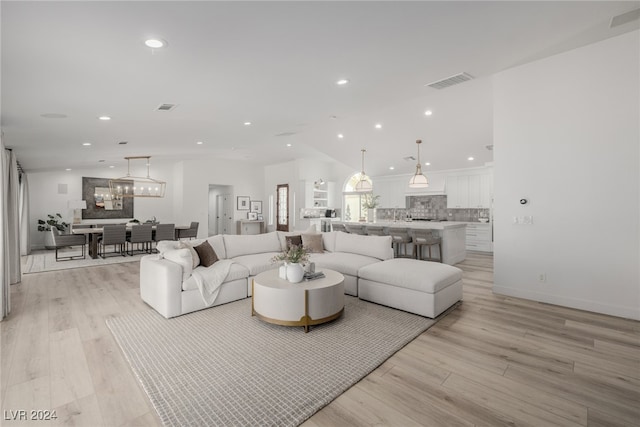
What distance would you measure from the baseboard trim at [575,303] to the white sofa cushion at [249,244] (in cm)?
364

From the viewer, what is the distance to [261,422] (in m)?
1.81

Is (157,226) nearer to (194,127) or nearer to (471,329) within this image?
(194,127)

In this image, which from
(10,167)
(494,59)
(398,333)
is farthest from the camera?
(10,167)

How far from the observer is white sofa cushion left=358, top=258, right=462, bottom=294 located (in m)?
3.48

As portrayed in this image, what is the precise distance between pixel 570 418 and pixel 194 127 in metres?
5.89

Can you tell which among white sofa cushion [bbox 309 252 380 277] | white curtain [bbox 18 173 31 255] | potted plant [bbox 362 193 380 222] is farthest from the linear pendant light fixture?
white sofa cushion [bbox 309 252 380 277]

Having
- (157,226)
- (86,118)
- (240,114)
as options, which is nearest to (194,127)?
(240,114)

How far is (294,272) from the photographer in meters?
3.37

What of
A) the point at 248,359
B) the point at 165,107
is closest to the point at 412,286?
the point at 248,359

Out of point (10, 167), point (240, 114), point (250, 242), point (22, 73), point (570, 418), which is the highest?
point (240, 114)

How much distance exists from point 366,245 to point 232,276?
2.19 m

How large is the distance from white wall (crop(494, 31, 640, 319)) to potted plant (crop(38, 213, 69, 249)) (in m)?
11.6

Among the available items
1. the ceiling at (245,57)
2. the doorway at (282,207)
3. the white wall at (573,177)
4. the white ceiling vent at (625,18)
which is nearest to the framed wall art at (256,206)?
the doorway at (282,207)

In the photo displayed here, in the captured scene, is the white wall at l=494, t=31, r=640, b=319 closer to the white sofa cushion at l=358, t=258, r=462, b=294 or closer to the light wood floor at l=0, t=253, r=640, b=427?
the light wood floor at l=0, t=253, r=640, b=427
